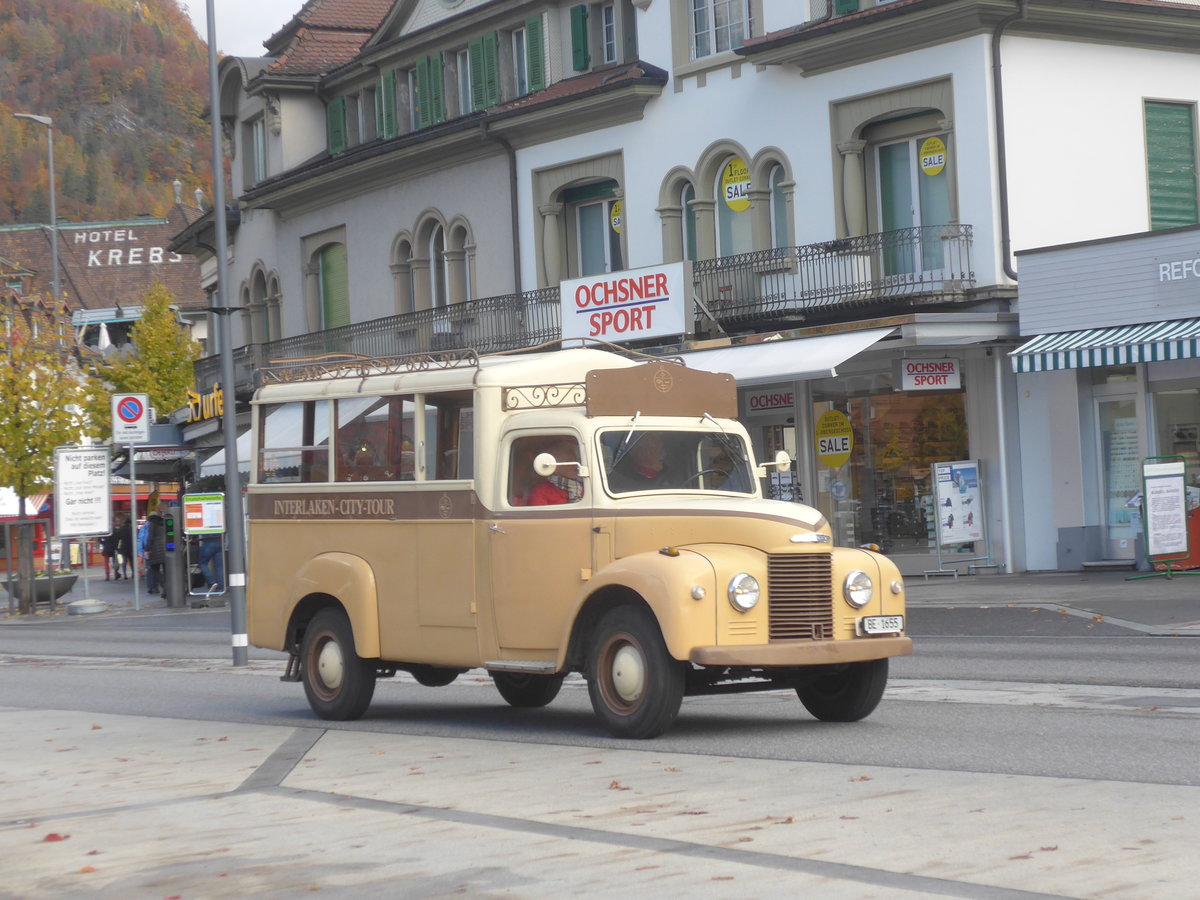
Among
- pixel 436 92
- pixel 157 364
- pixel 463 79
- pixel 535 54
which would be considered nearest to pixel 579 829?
pixel 535 54

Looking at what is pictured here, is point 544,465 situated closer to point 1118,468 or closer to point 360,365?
point 360,365

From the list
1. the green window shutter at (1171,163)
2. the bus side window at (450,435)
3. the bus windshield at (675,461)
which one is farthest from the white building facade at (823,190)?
the bus side window at (450,435)

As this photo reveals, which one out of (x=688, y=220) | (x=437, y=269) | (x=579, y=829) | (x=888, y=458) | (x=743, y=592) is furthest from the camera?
(x=437, y=269)

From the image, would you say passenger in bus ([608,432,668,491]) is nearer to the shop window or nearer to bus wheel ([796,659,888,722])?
bus wheel ([796,659,888,722])

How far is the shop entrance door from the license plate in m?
15.4

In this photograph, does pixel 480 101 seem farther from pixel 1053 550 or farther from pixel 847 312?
pixel 1053 550

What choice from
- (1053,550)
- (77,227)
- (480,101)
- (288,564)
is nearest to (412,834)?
(288,564)

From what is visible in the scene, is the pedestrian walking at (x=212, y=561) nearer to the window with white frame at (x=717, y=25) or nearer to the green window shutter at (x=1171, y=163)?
the window with white frame at (x=717, y=25)

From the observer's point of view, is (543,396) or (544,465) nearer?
(544,465)

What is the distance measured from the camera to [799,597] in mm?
11047

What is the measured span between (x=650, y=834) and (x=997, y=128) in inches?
811

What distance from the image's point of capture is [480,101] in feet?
120

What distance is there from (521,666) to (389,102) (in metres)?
28.9

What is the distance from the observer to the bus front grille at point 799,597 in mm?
11000
